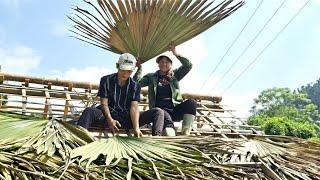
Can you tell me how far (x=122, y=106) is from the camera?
386cm

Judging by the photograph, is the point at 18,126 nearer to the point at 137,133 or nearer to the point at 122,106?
the point at 137,133

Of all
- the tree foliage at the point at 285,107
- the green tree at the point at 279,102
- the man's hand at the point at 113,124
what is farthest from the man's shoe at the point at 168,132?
the green tree at the point at 279,102

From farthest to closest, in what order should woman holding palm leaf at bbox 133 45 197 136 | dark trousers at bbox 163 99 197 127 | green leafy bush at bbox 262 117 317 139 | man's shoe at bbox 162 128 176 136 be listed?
green leafy bush at bbox 262 117 317 139, woman holding palm leaf at bbox 133 45 197 136, dark trousers at bbox 163 99 197 127, man's shoe at bbox 162 128 176 136

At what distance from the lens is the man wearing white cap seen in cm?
363

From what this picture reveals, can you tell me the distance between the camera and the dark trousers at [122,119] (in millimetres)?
3594

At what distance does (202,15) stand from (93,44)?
1.04 m

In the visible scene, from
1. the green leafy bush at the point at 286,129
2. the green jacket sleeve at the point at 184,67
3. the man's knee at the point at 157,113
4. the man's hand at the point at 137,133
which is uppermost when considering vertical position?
the green jacket sleeve at the point at 184,67

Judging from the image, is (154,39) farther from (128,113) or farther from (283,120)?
(283,120)

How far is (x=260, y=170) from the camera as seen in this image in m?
3.02

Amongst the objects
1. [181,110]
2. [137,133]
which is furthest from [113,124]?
[181,110]

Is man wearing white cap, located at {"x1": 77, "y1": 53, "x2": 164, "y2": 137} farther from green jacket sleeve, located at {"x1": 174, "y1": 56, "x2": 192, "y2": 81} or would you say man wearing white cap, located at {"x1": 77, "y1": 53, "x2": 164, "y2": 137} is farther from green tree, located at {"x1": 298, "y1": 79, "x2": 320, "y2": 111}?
green tree, located at {"x1": 298, "y1": 79, "x2": 320, "y2": 111}

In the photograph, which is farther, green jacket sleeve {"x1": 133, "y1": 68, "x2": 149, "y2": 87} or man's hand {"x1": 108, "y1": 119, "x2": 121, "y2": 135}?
green jacket sleeve {"x1": 133, "y1": 68, "x2": 149, "y2": 87}

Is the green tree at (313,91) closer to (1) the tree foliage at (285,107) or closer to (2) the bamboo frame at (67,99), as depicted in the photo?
(1) the tree foliage at (285,107)

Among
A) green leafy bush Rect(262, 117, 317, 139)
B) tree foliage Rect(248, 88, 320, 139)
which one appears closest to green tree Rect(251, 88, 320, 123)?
tree foliage Rect(248, 88, 320, 139)
